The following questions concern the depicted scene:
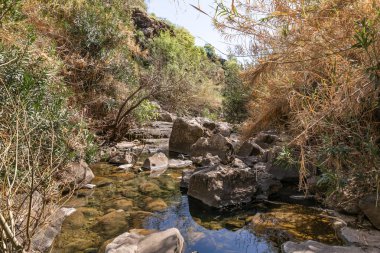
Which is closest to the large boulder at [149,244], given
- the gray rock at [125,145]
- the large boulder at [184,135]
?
the gray rock at [125,145]

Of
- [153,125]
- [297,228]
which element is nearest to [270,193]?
[297,228]

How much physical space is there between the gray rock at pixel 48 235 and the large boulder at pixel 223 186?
2041 millimetres

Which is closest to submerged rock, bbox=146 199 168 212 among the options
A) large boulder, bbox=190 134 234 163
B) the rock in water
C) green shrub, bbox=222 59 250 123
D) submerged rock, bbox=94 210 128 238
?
submerged rock, bbox=94 210 128 238

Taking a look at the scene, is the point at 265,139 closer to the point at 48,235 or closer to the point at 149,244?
the point at 149,244

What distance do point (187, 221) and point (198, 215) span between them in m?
0.26

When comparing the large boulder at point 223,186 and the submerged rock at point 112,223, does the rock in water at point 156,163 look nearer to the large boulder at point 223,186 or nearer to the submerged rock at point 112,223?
the large boulder at point 223,186

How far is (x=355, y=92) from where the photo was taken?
322cm

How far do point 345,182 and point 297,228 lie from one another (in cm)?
88

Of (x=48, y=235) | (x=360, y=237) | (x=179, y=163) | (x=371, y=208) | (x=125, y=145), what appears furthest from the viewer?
(x=125, y=145)

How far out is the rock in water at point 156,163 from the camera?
682 cm

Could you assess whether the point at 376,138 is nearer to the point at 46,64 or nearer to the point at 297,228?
the point at 297,228

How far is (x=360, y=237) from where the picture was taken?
328 cm

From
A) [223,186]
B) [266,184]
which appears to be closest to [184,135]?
[266,184]

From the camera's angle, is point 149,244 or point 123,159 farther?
point 123,159
